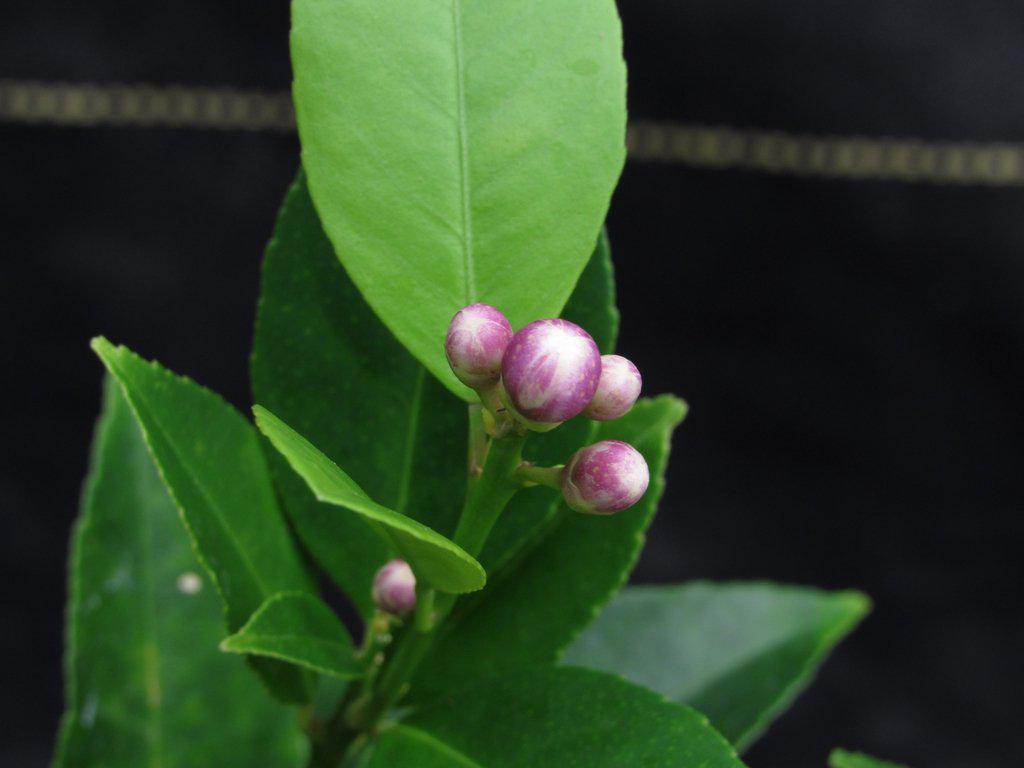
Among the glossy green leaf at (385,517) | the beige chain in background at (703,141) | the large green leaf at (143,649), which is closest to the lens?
the glossy green leaf at (385,517)

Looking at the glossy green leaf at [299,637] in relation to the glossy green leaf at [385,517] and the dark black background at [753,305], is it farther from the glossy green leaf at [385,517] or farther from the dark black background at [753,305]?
the dark black background at [753,305]

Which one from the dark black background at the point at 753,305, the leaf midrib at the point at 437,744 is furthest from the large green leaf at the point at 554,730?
the dark black background at the point at 753,305

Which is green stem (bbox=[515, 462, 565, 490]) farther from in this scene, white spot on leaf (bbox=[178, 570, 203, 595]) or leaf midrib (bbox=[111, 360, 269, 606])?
white spot on leaf (bbox=[178, 570, 203, 595])

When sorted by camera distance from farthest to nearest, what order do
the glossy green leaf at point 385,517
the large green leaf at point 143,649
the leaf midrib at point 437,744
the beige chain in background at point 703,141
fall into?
1. the beige chain in background at point 703,141
2. the large green leaf at point 143,649
3. the leaf midrib at point 437,744
4. the glossy green leaf at point 385,517

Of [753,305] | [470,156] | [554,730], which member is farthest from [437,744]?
[753,305]

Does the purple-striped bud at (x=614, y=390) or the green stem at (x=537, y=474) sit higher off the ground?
the purple-striped bud at (x=614, y=390)

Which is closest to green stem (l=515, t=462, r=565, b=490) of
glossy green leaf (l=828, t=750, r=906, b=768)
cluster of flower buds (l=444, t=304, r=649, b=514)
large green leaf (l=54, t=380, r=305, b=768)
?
cluster of flower buds (l=444, t=304, r=649, b=514)

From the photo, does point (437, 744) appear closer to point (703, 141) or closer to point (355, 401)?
point (355, 401)

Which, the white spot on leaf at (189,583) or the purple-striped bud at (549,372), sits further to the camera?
the white spot on leaf at (189,583)

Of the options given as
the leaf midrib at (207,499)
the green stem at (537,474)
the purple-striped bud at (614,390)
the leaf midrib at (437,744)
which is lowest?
the leaf midrib at (437,744)
